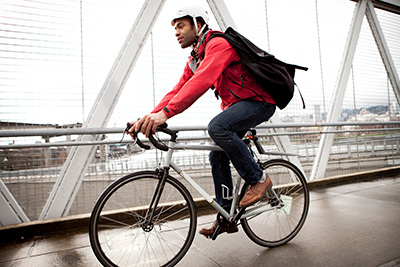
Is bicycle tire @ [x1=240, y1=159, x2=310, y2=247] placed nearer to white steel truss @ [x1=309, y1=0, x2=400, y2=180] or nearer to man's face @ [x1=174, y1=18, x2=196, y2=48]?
man's face @ [x1=174, y1=18, x2=196, y2=48]

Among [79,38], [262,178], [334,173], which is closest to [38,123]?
[79,38]

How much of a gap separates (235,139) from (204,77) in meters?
0.46

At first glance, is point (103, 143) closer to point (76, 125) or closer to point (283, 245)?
point (76, 125)

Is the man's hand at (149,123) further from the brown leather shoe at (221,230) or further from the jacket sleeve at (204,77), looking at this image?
the brown leather shoe at (221,230)

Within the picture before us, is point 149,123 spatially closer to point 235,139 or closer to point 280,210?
point 235,139

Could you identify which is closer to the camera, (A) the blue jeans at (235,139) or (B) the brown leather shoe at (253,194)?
(A) the blue jeans at (235,139)

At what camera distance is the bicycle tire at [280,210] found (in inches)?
81.3

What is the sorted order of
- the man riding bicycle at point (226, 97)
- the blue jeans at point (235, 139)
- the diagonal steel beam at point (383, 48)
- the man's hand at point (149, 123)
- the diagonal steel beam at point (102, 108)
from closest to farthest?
the man's hand at point (149, 123) → the man riding bicycle at point (226, 97) → the blue jeans at point (235, 139) → the diagonal steel beam at point (102, 108) → the diagonal steel beam at point (383, 48)

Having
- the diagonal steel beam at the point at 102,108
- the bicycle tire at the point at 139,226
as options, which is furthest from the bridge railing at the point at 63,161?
the bicycle tire at the point at 139,226

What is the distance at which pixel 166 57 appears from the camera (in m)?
3.50

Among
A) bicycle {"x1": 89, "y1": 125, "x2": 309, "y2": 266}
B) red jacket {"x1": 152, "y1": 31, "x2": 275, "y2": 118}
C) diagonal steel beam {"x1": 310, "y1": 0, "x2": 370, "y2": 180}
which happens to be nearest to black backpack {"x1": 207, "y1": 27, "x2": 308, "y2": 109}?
red jacket {"x1": 152, "y1": 31, "x2": 275, "y2": 118}

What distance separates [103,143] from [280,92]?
1909 millimetres

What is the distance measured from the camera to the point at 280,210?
2.15 m

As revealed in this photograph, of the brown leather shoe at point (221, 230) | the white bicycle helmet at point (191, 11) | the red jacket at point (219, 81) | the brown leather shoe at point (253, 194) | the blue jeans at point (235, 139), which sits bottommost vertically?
the brown leather shoe at point (221, 230)
